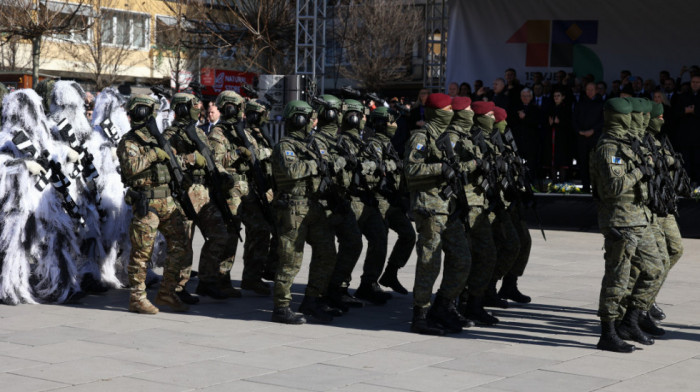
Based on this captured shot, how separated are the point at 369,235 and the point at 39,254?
10.6 feet

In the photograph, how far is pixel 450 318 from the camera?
27.5 feet

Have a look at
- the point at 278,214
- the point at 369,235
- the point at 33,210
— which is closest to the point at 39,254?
the point at 33,210

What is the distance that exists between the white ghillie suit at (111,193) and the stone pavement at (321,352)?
1.53ft

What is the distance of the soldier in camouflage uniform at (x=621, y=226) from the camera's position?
760cm

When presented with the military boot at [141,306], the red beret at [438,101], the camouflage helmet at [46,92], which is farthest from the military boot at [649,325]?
the camouflage helmet at [46,92]

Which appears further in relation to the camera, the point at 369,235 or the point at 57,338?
the point at 369,235

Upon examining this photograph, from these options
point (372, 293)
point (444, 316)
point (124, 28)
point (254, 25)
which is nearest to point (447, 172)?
point (444, 316)

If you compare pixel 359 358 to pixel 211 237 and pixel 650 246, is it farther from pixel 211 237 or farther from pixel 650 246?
pixel 211 237

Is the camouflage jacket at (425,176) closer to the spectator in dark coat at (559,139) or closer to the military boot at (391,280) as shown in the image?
the military boot at (391,280)

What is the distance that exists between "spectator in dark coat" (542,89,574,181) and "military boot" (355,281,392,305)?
836cm

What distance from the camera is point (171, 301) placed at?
9.16 metres

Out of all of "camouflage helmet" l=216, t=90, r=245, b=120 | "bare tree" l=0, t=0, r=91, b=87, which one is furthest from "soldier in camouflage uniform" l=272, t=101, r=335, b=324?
"bare tree" l=0, t=0, r=91, b=87

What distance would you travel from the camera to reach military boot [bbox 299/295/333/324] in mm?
8766

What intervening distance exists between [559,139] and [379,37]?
978 inches
